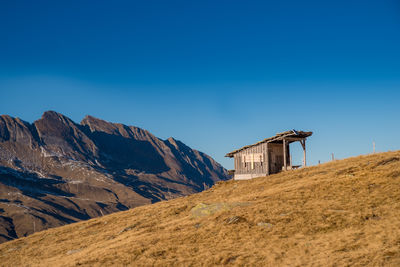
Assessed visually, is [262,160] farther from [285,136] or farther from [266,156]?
[285,136]

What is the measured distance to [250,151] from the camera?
1873 inches

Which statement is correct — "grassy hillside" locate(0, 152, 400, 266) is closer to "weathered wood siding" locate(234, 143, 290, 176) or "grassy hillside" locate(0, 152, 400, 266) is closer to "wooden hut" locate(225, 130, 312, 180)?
"wooden hut" locate(225, 130, 312, 180)

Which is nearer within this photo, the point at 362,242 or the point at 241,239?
the point at 362,242

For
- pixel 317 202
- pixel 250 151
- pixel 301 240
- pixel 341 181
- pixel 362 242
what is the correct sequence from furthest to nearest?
pixel 250 151
pixel 341 181
pixel 317 202
pixel 301 240
pixel 362 242

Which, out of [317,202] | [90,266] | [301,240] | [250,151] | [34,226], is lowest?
[34,226]

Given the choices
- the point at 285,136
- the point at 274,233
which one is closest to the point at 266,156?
the point at 285,136

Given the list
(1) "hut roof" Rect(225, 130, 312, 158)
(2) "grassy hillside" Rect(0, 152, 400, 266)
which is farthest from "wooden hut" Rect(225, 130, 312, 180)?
(2) "grassy hillside" Rect(0, 152, 400, 266)

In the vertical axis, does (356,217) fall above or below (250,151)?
below

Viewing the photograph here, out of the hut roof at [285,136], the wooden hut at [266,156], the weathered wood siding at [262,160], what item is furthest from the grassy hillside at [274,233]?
the weathered wood siding at [262,160]

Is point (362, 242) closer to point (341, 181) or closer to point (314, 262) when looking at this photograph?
point (314, 262)

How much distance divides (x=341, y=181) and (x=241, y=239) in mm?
11338

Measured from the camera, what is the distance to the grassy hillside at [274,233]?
1631 cm

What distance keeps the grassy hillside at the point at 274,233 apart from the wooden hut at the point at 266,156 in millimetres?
13591

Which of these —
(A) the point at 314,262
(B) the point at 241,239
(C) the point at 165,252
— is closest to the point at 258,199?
(B) the point at 241,239
